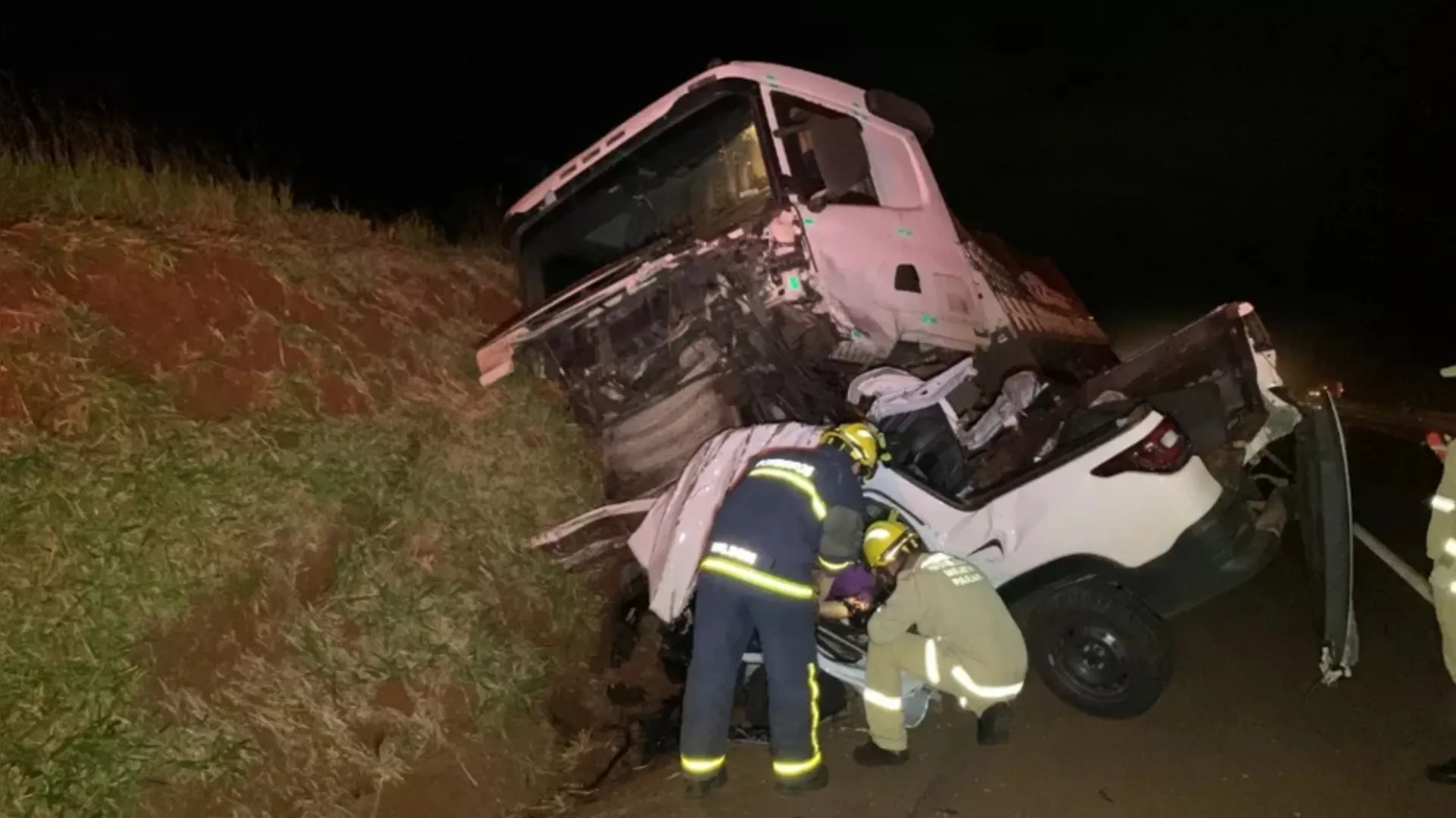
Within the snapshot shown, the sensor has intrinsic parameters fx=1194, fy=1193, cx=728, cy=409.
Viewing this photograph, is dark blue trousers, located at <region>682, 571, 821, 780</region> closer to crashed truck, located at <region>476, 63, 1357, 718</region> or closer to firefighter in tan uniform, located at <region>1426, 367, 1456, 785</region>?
crashed truck, located at <region>476, 63, 1357, 718</region>

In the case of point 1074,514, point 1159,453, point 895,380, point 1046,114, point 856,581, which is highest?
point 895,380

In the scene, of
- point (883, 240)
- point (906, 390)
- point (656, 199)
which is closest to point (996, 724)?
point (906, 390)

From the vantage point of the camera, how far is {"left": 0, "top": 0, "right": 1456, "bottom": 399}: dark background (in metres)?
11.5

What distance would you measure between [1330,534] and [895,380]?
178cm

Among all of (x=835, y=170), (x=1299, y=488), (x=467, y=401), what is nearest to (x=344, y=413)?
(x=467, y=401)

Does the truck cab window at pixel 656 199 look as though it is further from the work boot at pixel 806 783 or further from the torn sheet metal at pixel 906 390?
the work boot at pixel 806 783

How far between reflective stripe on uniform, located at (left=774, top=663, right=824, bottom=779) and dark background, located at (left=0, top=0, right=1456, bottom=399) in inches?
254

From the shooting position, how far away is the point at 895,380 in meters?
5.17

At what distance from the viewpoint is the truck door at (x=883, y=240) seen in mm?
5699

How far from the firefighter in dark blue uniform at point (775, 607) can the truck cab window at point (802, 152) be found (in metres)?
1.78

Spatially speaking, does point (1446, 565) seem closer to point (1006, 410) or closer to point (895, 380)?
point (1006, 410)

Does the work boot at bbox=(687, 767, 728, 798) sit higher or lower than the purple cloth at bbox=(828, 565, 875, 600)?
lower

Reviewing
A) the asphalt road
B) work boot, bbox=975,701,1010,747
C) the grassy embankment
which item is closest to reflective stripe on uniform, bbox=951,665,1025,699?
work boot, bbox=975,701,1010,747

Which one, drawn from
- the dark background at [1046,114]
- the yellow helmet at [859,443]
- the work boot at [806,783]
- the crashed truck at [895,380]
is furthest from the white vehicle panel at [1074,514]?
the dark background at [1046,114]
